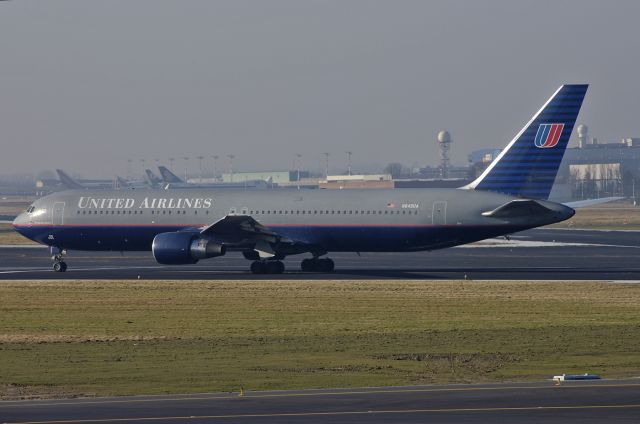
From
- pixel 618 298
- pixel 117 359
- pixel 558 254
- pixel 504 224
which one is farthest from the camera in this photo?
pixel 558 254

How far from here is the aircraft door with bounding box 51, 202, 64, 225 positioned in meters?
58.8

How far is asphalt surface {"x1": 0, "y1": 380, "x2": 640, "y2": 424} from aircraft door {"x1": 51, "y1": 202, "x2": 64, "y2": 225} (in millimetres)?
37243

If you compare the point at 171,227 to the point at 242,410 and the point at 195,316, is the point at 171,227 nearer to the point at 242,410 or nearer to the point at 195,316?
the point at 195,316

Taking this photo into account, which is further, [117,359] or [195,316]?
[195,316]

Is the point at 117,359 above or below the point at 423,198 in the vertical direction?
below

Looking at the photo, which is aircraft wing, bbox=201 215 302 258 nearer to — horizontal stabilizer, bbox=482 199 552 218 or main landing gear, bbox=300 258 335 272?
main landing gear, bbox=300 258 335 272

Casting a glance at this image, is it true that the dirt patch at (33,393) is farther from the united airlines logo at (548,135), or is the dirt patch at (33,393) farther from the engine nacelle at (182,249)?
the united airlines logo at (548,135)

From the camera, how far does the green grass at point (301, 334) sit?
26141 millimetres

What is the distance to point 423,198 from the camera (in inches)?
2083

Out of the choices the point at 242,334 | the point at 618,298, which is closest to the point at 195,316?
the point at 242,334

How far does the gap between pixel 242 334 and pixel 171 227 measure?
23.3 meters

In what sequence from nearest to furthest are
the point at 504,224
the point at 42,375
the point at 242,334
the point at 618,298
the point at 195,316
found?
1. the point at 42,375
2. the point at 242,334
3. the point at 195,316
4. the point at 618,298
5. the point at 504,224

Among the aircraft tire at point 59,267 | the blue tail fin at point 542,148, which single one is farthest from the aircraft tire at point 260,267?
the blue tail fin at point 542,148

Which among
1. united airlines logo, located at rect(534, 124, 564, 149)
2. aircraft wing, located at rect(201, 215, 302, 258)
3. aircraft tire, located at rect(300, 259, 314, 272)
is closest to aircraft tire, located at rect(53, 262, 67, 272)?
aircraft wing, located at rect(201, 215, 302, 258)
